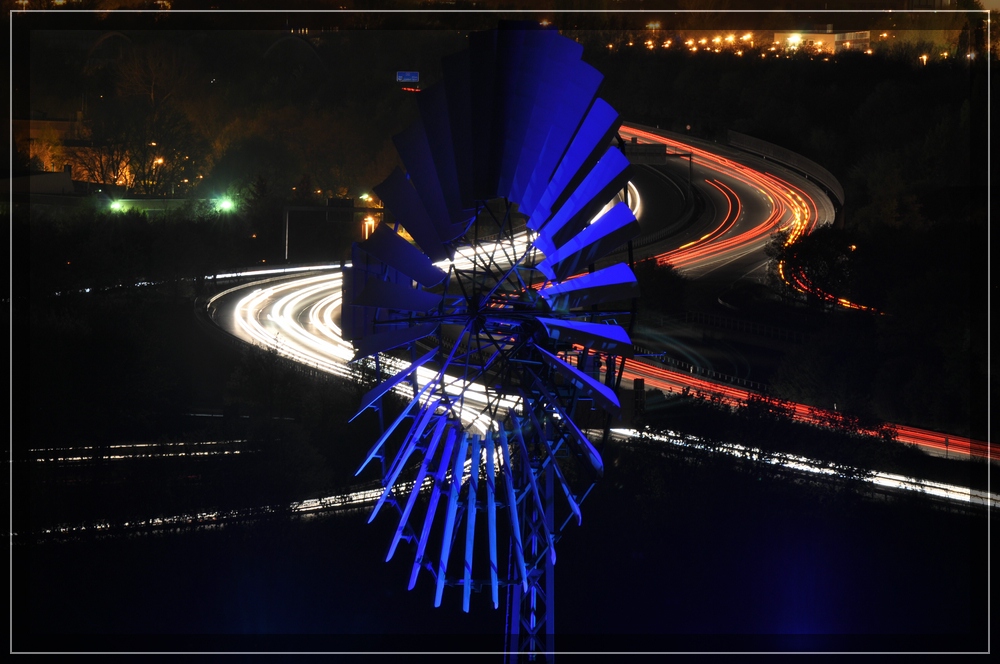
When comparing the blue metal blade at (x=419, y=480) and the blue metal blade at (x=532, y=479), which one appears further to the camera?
the blue metal blade at (x=532, y=479)

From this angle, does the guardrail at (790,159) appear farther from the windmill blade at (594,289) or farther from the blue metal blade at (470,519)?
the blue metal blade at (470,519)

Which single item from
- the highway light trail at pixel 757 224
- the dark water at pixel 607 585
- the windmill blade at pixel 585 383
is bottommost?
the dark water at pixel 607 585

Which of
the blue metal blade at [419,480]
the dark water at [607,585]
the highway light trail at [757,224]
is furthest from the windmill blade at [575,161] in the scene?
the highway light trail at [757,224]

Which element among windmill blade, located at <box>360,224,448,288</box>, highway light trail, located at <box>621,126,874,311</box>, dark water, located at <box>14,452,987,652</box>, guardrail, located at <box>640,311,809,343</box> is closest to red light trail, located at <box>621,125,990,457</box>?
highway light trail, located at <box>621,126,874,311</box>

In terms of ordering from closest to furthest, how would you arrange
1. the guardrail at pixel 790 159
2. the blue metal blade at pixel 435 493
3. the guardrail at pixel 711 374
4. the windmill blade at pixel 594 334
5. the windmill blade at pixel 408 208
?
the windmill blade at pixel 594 334 → the blue metal blade at pixel 435 493 → the windmill blade at pixel 408 208 → the guardrail at pixel 711 374 → the guardrail at pixel 790 159

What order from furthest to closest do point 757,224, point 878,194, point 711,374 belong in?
point 757,224
point 878,194
point 711,374

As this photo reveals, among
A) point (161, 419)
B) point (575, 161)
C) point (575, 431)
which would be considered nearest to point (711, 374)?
point (161, 419)

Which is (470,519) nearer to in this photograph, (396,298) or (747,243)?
(396,298)
